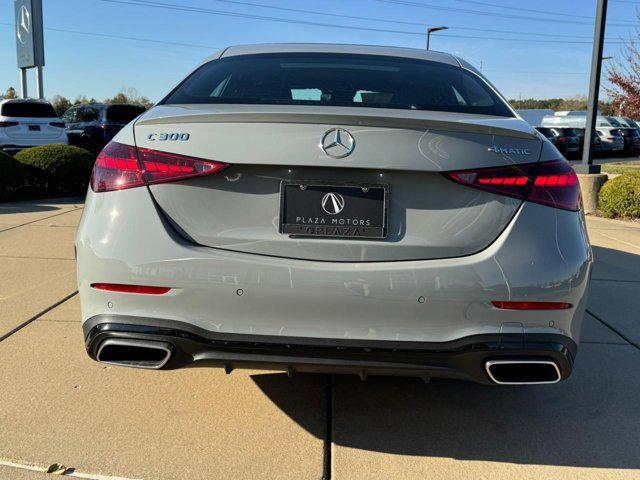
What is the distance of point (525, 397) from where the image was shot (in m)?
3.24

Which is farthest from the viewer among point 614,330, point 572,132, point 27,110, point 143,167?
point 572,132

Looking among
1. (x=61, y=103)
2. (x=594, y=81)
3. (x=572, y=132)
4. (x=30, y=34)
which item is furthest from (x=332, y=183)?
(x=61, y=103)

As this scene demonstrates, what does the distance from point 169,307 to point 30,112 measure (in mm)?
13713

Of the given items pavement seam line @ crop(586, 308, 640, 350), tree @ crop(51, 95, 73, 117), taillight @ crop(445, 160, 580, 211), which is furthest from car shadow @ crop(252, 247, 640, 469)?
tree @ crop(51, 95, 73, 117)

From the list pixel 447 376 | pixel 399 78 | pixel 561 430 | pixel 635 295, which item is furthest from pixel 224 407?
pixel 635 295

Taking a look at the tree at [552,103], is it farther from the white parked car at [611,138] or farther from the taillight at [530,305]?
the taillight at [530,305]

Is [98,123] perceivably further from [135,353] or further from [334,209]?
[334,209]

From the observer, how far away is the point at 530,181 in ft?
7.65

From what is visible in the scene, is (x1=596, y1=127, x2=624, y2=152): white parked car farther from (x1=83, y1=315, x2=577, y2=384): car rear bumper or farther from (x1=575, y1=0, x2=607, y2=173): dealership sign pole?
(x1=83, y1=315, x2=577, y2=384): car rear bumper

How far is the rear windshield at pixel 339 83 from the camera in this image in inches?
112

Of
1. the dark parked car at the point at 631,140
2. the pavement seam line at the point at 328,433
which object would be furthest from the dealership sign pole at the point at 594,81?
the dark parked car at the point at 631,140

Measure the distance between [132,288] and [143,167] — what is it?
1.48ft

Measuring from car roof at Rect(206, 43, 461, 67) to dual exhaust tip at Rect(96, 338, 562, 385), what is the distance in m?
1.77

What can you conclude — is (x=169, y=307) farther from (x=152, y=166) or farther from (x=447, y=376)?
(x=447, y=376)
